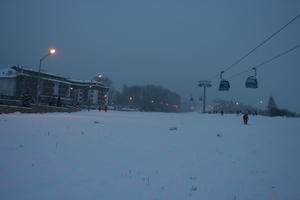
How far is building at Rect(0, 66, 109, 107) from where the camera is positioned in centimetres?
7900

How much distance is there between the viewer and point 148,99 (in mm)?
143875

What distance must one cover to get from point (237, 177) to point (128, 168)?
3722 mm

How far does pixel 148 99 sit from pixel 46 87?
65.0 meters

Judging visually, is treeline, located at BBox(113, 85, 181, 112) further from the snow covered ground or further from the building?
the snow covered ground

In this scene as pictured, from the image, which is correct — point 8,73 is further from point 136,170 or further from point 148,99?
point 136,170

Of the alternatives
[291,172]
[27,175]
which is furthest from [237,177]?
[27,175]

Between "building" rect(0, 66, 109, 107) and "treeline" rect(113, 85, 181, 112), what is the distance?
24.5 m

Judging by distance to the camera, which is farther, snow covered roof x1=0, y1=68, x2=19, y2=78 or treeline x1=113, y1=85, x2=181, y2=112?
treeline x1=113, y1=85, x2=181, y2=112

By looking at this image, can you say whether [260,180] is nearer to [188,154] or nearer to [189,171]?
[189,171]

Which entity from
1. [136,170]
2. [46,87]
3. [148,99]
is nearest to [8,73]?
[46,87]

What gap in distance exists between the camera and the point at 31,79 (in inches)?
3327

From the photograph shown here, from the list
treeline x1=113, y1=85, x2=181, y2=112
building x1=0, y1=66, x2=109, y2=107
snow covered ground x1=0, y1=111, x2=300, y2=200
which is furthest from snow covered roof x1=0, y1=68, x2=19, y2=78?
snow covered ground x1=0, y1=111, x2=300, y2=200

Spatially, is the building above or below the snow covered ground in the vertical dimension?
above

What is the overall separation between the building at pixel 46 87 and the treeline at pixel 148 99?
24456mm
